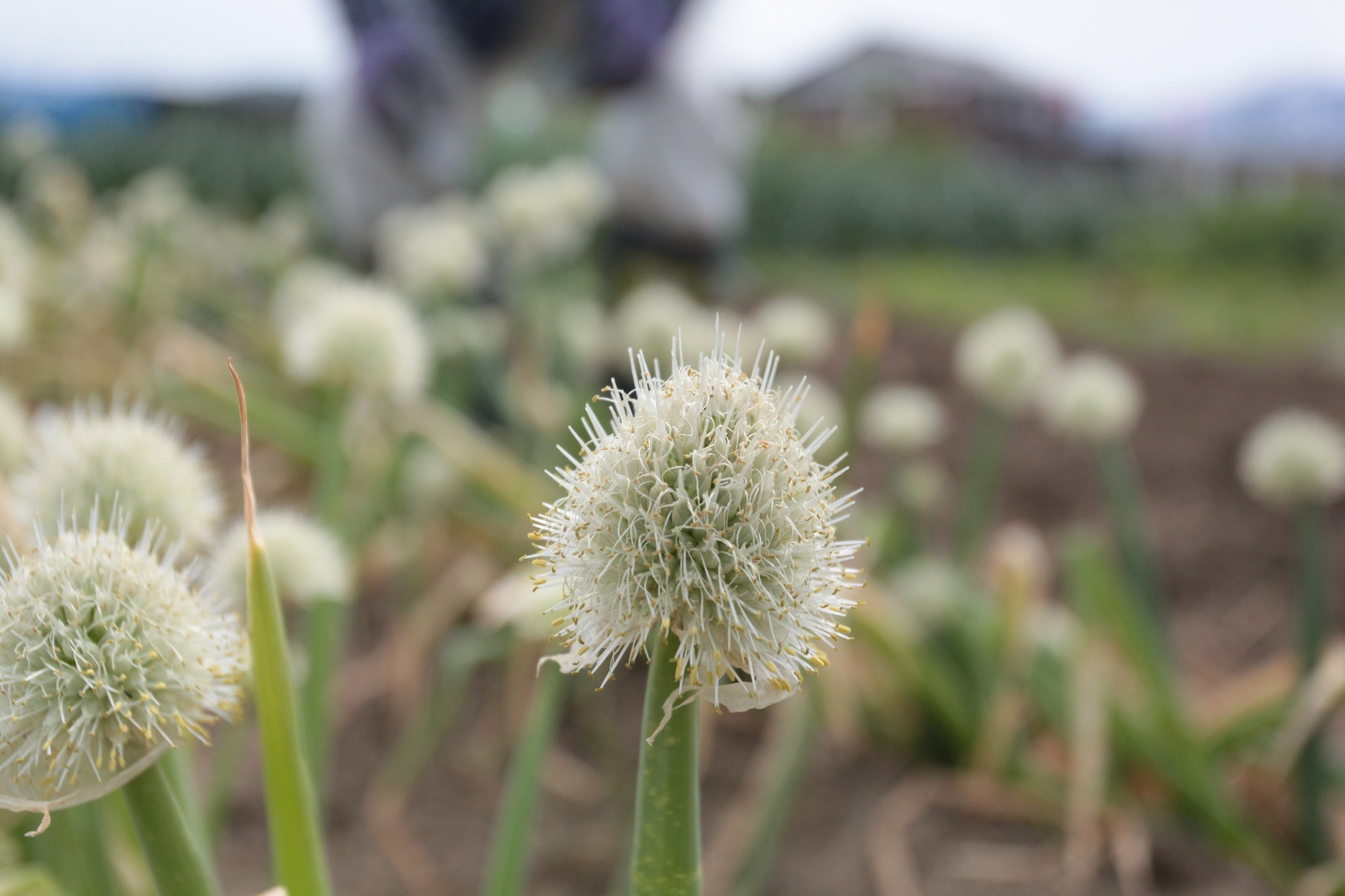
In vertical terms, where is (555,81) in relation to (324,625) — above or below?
above

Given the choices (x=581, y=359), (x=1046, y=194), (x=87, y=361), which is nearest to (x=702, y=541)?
(x=581, y=359)

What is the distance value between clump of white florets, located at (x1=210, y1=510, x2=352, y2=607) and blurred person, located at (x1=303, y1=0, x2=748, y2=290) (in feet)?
5.83

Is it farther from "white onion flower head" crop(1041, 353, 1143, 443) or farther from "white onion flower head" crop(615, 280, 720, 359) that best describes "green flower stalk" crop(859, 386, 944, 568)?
"white onion flower head" crop(615, 280, 720, 359)

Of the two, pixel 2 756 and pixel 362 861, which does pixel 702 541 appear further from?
pixel 362 861

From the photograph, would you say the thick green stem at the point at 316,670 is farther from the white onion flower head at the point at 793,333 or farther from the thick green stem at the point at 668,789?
the white onion flower head at the point at 793,333

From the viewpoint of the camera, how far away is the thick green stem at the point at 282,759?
0.47 m

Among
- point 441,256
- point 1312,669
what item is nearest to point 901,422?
point 1312,669

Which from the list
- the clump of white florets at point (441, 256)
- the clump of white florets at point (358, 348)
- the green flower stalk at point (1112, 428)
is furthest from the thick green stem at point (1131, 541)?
the clump of white florets at point (358, 348)

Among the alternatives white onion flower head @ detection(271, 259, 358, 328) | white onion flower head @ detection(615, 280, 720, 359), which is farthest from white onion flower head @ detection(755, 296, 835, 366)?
white onion flower head @ detection(271, 259, 358, 328)

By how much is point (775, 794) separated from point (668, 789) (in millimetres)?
838

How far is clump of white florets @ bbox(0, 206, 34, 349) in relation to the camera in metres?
0.98

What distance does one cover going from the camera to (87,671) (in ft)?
1.38

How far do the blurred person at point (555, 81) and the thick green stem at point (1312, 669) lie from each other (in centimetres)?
169

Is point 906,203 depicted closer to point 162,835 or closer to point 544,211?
point 544,211
